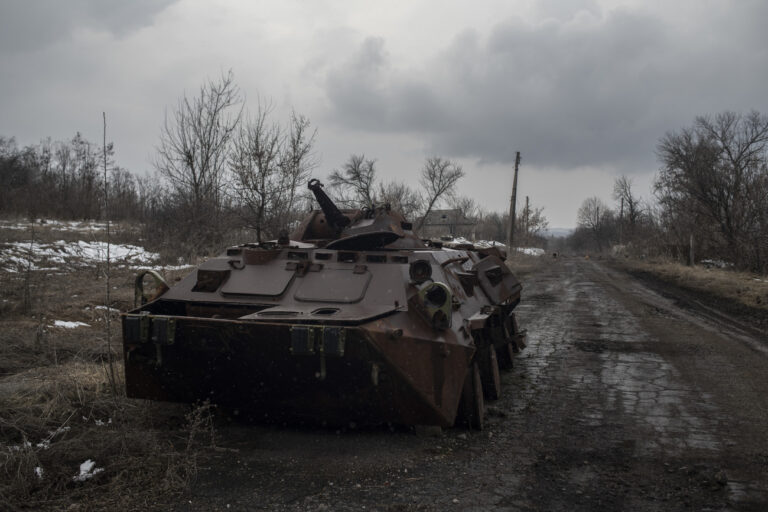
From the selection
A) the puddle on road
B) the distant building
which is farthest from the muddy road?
the distant building

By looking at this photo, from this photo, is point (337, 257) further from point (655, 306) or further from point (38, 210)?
point (38, 210)

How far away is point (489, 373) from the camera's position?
622cm

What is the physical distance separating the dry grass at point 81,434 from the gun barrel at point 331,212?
258cm

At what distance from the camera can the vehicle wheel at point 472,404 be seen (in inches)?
204

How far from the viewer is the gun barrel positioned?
6.80 meters

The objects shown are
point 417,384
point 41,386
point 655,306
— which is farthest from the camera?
point 655,306

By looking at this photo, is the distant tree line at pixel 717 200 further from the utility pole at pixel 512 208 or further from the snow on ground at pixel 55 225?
the snow on ground at pixel 55 225

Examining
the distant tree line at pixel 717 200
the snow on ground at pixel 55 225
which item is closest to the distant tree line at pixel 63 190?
the snow on ground at pixel 55 225

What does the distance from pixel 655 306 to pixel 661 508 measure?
12.0 metres

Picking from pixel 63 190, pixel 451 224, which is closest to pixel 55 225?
pixel 63 190

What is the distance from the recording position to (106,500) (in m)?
3.67

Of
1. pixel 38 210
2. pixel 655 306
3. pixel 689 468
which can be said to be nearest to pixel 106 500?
pixel 689 468

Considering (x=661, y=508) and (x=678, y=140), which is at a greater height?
(x=678, y=140)

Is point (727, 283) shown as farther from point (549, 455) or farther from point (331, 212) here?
point (549, 455)
